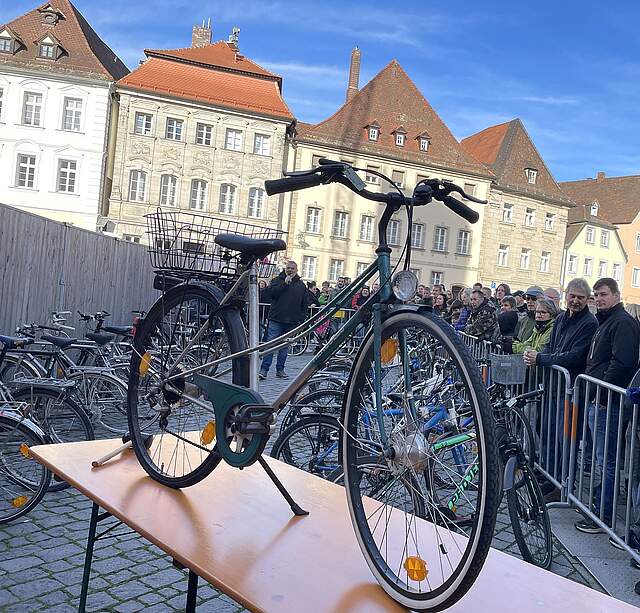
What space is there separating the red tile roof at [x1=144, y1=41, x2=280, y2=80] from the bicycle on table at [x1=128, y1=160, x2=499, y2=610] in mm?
40259

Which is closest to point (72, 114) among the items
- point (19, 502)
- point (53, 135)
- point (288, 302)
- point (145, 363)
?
point (53, 135)

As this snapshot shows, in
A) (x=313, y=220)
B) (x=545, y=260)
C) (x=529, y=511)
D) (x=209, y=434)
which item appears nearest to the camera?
(x=209, y=434)

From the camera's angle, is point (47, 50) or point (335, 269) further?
point (335, 269)

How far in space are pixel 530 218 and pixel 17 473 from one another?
160 feet

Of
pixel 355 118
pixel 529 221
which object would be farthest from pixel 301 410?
A: pixel 529 221

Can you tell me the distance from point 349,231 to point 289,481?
1584 inches

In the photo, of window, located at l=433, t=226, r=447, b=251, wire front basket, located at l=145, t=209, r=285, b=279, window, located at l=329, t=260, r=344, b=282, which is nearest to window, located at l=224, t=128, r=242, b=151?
window, located at l=329, t=260, r=344, b=282

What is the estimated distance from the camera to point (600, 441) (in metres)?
5.50

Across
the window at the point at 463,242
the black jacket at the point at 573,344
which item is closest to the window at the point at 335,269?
the window at the point at 463,242

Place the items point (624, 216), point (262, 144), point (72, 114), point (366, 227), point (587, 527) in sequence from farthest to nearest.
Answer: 1. point (624, 216)
2. point (366, 227)
3. point (262, 144)
4. point (72, 114)
5. point (587, 527)

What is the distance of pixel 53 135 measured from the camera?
36.8 meters

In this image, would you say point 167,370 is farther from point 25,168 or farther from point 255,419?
point 25,168

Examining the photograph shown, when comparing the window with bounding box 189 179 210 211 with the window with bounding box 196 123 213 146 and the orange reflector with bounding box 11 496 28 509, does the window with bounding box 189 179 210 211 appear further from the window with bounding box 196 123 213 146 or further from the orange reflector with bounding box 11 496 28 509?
the orange reflector with bounding box 11 496 28 509

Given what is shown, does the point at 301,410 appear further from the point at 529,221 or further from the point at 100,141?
the point at 529,221
